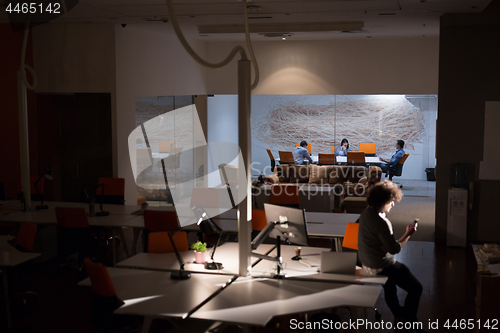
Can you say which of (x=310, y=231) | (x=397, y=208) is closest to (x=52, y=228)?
(x=310, y=231)

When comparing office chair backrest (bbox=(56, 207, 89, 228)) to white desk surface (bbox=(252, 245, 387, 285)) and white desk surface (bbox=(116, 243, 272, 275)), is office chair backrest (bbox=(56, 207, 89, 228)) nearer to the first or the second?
white desk surface (bbox=(116, 243, 272, 275))

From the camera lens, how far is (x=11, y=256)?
16.7 feet

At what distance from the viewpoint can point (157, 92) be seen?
1041cm

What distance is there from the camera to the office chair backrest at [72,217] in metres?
6.40

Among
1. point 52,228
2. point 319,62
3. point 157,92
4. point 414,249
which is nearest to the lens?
point 52,228

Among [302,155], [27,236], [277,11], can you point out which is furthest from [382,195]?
[302,155]

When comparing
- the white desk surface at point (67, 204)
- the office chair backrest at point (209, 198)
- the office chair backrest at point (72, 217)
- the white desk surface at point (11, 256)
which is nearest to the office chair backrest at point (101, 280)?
the white desk surface at point (11, 256)

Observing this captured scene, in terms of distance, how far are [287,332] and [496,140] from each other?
203 inches

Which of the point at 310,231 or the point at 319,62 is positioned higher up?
the point at 319,62

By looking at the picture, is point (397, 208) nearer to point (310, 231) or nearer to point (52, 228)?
point (310, 231)

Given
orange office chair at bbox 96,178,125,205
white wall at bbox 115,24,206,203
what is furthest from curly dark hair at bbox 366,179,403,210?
white wall at bbox 115,24,206,203

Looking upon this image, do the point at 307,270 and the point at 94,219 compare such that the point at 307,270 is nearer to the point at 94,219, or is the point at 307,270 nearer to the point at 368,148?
the point at 94,219

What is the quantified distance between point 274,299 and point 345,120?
36.2 feet

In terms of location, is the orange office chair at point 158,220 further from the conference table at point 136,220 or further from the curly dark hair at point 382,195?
the curly dark hair at point 382,195
